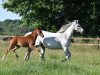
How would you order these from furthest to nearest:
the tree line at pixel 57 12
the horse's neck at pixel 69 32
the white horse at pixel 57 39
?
the tree line at pixel 57 12
the horse's neck at pixel 69 32
the white horse at pixel 57 39

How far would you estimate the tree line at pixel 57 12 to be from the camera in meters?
31.3

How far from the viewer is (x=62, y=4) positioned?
3130cm

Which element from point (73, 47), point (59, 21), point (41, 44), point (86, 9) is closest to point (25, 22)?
point (59, 21)

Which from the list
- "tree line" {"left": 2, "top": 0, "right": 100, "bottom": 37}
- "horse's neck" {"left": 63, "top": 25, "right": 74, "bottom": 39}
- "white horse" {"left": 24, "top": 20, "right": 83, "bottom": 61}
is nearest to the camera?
"white horse" {"left": 24, "top": 20, "right": 83, "bottom": 61}

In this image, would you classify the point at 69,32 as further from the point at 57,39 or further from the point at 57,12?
the point at 57,12

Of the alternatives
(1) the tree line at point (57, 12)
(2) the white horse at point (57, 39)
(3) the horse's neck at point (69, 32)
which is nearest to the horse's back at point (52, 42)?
(2) the white horse at point (57, 39)

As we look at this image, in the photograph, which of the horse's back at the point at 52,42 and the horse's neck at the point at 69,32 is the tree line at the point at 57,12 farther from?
the horse's back at the point at 52,42

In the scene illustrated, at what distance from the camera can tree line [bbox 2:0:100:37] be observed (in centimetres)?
3130

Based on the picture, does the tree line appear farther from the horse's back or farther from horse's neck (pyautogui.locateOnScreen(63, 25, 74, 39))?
the horse's back

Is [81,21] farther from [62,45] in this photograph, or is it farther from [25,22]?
[62,45]

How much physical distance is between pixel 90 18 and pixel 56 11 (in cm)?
291

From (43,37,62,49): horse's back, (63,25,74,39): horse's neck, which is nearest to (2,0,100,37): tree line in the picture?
(63,25,74,39): horse's neck

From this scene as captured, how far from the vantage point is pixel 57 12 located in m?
31.4

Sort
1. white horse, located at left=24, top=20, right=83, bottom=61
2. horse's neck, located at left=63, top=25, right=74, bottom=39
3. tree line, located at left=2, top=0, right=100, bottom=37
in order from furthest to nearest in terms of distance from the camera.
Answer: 1. tree line, located at left=2, top=0, right=100, bottom=37
2. horse's neck, located at left=63, top=25, right=74, bottom=39
3. white horse, located at left=24, top=20, right=83, bottom=61
